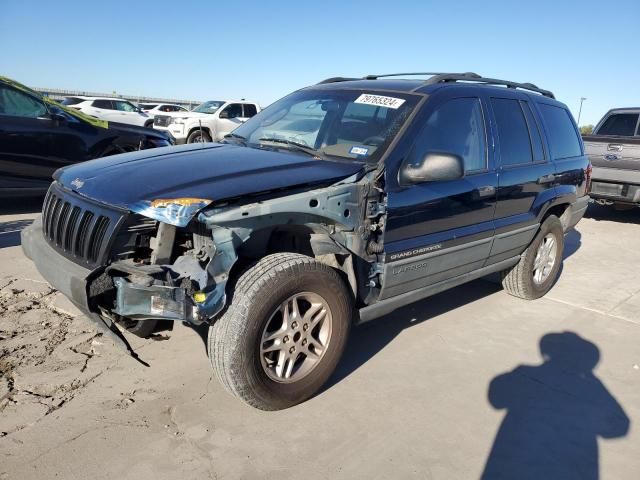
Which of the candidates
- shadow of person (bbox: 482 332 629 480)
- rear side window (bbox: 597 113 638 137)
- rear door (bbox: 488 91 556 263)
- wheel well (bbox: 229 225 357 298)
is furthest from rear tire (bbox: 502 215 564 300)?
rear side window (bbox: 597 113 638 137)

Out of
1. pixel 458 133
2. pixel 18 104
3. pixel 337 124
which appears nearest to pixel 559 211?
pixel 458 133

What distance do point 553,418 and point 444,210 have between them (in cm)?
143

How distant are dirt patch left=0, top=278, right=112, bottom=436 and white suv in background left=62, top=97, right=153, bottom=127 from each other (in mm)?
15934

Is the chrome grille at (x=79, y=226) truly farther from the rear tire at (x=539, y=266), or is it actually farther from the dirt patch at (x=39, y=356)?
the rear tire at (x=539, y=266)

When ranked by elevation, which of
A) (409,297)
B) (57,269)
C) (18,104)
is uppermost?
(18,104)

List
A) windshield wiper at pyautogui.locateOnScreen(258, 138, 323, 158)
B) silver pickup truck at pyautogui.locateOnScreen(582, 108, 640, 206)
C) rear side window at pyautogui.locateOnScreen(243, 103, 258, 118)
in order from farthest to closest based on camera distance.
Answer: rear side window at pyautogui.locateOnScreen(243, 103, 258, 118) → silver pickup truck at pyautogui.locateOnScreen(582, 108, 640, 206) → windshield wiper at pyautogui.locateOnScreen(258, 138, 323, 158)

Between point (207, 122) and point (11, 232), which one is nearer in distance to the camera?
point (11, 232)

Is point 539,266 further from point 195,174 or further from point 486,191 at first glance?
point 195,174

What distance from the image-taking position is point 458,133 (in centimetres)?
360

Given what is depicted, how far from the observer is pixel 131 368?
126 inches

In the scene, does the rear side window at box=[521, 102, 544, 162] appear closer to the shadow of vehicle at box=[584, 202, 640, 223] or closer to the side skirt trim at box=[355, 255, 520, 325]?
the side skirt trim at box=[355, 255, 520, 325]

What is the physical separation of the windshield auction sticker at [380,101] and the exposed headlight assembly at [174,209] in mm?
1609

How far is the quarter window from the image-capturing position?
11.0ft

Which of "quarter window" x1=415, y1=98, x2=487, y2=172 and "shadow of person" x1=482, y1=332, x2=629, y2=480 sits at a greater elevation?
"quarter window" x1=415, y1=98, x2=487, y2=172
